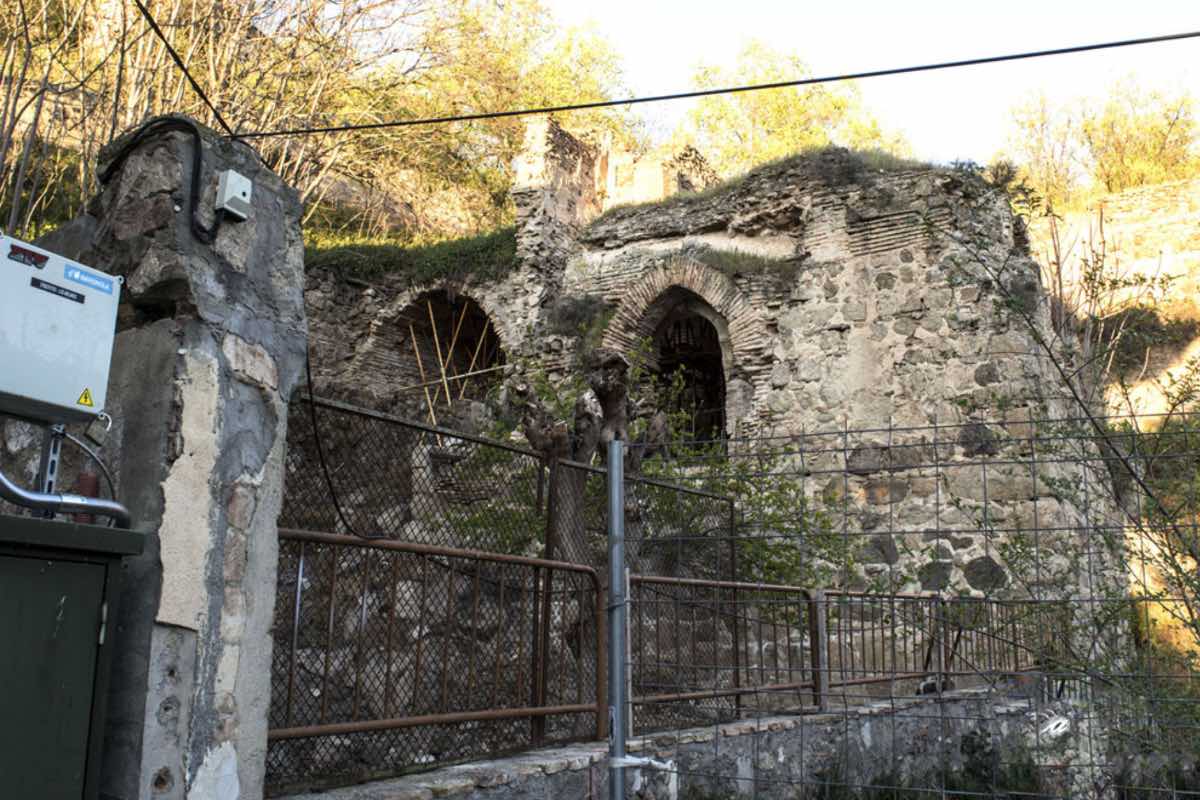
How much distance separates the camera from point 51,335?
8.02ft

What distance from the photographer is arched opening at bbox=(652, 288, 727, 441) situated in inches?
491

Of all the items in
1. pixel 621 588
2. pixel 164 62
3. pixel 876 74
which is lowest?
pixel 621 588

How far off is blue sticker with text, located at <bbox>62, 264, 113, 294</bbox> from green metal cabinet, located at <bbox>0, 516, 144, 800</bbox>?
0.63 metres

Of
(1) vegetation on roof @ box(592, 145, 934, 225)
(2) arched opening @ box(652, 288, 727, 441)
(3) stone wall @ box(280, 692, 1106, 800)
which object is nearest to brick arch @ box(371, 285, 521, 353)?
(2) arched opening @ box(652, 288, 727, 441)

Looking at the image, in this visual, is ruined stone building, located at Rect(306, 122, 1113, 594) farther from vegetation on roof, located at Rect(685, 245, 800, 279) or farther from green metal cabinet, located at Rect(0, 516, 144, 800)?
green metal cabinet, located at Rect(0, 516, 144, 800)

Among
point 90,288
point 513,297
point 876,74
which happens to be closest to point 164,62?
point 876,74

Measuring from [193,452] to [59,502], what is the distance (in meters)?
0.46

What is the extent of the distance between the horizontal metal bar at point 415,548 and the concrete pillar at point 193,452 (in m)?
0.50

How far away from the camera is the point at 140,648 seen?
256 centimetres

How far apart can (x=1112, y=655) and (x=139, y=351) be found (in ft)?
14.0

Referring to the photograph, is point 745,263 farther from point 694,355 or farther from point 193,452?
point 193,452

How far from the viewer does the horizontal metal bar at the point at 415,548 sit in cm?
347

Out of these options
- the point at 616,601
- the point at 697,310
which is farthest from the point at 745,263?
the point at 616,601

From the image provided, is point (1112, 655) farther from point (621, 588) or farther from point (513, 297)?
point (513, 297)
